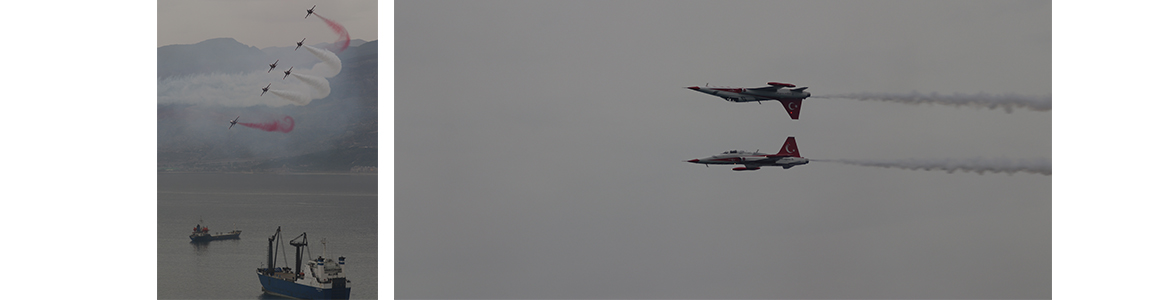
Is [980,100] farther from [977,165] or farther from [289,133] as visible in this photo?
[289,133]

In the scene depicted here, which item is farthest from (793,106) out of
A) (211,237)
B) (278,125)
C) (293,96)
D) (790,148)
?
(211,237)

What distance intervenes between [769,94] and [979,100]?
212 centimetres

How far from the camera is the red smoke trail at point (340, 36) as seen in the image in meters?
7.00

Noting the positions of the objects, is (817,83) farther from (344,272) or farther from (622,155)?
(344,272)

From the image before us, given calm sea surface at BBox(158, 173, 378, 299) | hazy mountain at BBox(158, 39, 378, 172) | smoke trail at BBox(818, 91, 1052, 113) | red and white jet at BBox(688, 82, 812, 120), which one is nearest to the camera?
red and white jet at BBox(688, 82, 812, 120)

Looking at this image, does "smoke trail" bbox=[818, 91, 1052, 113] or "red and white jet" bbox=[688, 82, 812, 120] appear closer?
"red and white jet" bbox=[688, 82, 812, 120]

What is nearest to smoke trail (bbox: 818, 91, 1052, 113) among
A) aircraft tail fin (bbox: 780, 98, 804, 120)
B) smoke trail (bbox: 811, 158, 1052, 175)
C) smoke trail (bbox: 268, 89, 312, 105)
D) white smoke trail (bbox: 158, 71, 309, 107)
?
smoke trail (bbox: 811, 158, 1052, 175)

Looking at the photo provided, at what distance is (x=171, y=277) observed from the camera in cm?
704

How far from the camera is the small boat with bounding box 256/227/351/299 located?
7109 millimetres

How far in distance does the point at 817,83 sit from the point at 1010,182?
214 centimetres

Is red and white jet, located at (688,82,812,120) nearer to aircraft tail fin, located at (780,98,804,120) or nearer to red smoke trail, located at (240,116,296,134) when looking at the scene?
aircraft tail fin, located at (780,98,804,120)

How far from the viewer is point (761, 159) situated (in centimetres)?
685

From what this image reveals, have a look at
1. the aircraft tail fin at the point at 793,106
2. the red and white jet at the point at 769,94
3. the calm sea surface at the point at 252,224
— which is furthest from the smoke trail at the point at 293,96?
the aircraft tail fin at the point at 793,106
